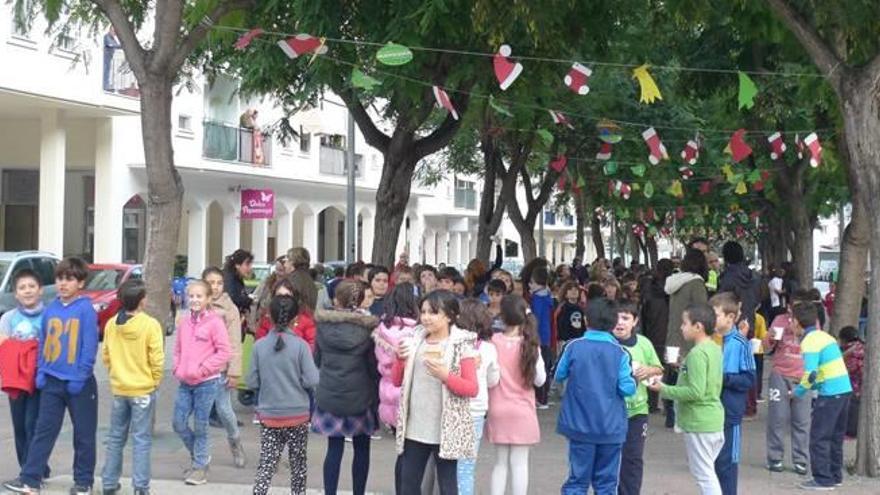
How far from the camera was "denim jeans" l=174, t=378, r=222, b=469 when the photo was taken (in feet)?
Answer: 30.4

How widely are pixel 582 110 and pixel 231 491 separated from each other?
50.2 feet

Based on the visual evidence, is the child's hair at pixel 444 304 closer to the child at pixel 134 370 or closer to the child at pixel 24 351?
the child at pixel 134 370

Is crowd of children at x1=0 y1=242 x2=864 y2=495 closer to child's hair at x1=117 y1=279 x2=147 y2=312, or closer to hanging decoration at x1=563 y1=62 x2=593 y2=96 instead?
child's hair at x1=117 y1=279 x2=147 y2=312

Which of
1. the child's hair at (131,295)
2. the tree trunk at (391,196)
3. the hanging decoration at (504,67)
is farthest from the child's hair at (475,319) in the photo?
the tree trunk at (391,196)

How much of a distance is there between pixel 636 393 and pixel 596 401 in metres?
0.56

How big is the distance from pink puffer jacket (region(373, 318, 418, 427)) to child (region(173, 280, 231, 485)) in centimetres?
139

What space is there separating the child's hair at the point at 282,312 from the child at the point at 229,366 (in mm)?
1502

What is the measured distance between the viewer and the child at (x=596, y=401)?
768 cm

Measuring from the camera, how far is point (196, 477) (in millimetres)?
9352

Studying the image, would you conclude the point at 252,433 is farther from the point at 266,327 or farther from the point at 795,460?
the point at 795,460

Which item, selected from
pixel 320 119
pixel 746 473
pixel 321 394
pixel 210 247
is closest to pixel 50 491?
pixel 321 394

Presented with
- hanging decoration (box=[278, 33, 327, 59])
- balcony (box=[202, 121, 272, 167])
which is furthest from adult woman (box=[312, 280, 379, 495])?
balcony (box=[202, 121, 272, 167])

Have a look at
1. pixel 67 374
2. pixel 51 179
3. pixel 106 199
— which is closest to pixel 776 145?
pixel 67 374

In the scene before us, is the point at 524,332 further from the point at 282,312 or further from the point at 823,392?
the point at 823,392
